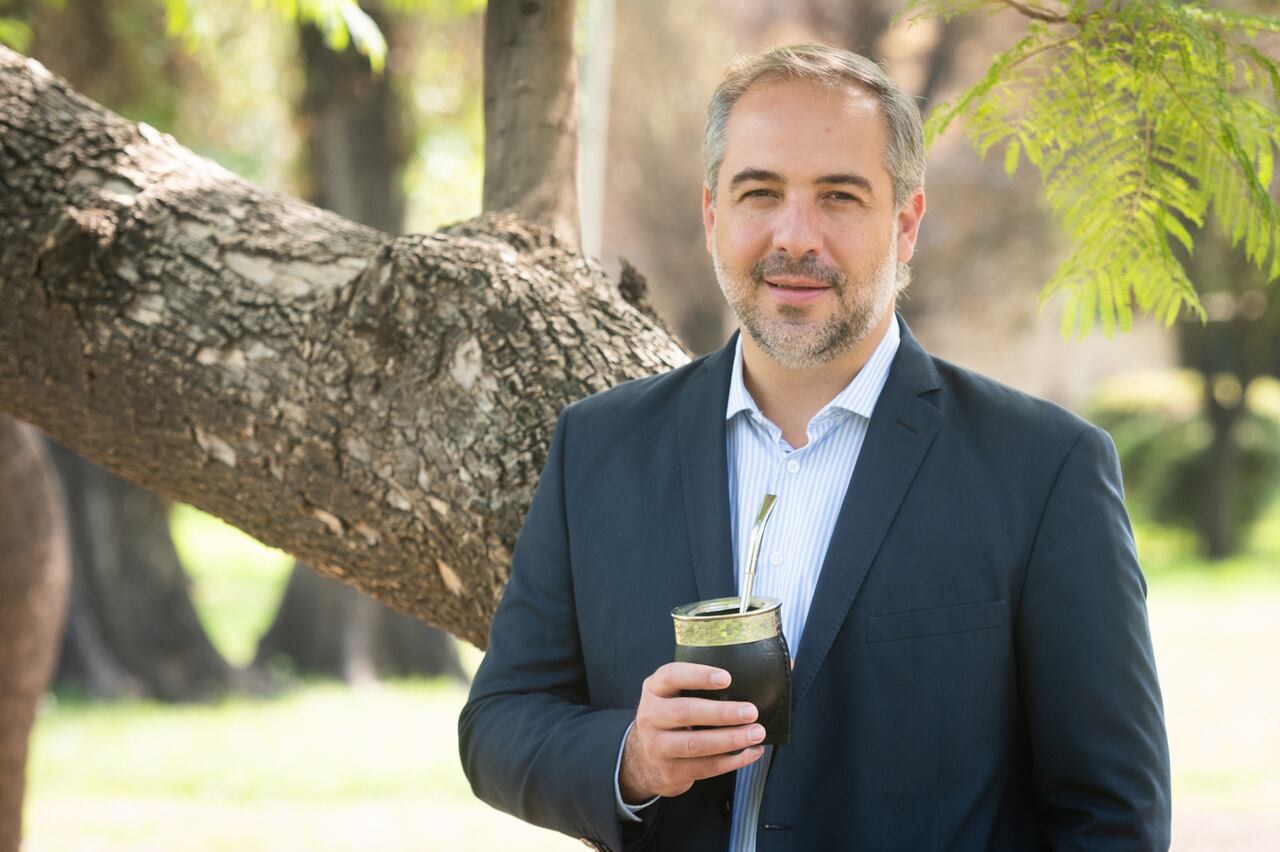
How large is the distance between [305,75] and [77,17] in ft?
7.24

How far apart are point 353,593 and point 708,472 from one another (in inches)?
449

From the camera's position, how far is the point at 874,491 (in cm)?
237

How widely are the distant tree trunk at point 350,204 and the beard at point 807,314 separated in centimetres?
968

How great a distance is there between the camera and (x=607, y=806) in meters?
2.33

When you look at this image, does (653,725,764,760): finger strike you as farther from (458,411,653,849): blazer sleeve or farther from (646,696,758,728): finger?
(458,411,653,849): blazer sleeve

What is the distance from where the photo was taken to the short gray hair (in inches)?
99.3

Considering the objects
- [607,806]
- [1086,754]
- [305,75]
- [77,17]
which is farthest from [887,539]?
[305,75]

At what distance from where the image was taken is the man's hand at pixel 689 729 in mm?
2031

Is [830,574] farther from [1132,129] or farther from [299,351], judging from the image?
[299,351]

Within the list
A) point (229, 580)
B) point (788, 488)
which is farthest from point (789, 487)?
point (229, 580)

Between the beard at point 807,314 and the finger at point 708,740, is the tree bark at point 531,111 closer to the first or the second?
the beard at point 807,314

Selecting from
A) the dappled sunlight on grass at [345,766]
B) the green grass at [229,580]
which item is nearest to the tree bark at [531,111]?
the dappled sunlight on grass at [345,766]

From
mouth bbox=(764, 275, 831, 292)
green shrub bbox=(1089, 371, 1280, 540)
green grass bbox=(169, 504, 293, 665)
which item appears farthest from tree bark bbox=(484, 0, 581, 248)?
green shrub bbox=(1089, 371, 1280, 540)

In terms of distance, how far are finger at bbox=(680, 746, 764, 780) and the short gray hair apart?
105 centimetres
